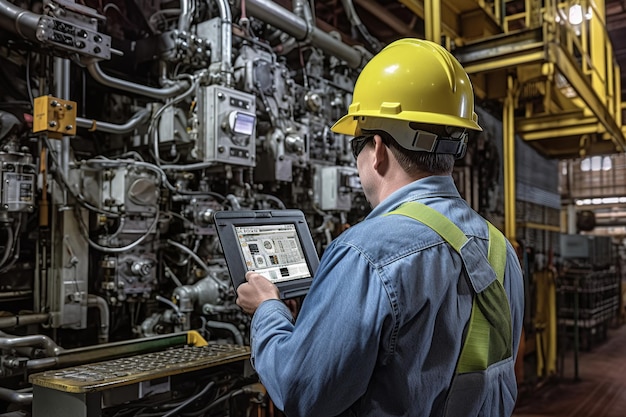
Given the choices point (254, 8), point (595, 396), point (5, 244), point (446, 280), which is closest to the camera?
point (446, 280)

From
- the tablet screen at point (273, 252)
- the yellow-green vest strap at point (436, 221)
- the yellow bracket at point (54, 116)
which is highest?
the yellow bracket at point (54, 116)

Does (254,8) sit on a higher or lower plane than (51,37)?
higher

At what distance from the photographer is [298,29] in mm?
3879

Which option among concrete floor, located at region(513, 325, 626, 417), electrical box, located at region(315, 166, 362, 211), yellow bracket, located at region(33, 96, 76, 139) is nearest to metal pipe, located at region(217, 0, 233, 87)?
yellow bracket, located at region(33, 96, 76, 139)

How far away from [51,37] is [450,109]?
1.89 m

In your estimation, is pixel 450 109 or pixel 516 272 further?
pixel 516 272

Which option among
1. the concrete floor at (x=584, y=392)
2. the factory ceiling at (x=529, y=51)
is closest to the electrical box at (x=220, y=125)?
the factory ceiling at (x=529, y=51)

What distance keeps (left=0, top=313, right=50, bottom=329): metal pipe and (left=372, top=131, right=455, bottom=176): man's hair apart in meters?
1.98

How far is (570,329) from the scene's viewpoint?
310 inches

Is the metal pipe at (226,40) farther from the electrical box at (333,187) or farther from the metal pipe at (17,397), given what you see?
the metal pipe at (17,397)

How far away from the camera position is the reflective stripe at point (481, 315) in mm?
1164

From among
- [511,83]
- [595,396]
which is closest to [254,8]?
[511,83]

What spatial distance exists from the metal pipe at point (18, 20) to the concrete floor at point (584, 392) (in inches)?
178

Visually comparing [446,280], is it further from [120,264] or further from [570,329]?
[570,329]
